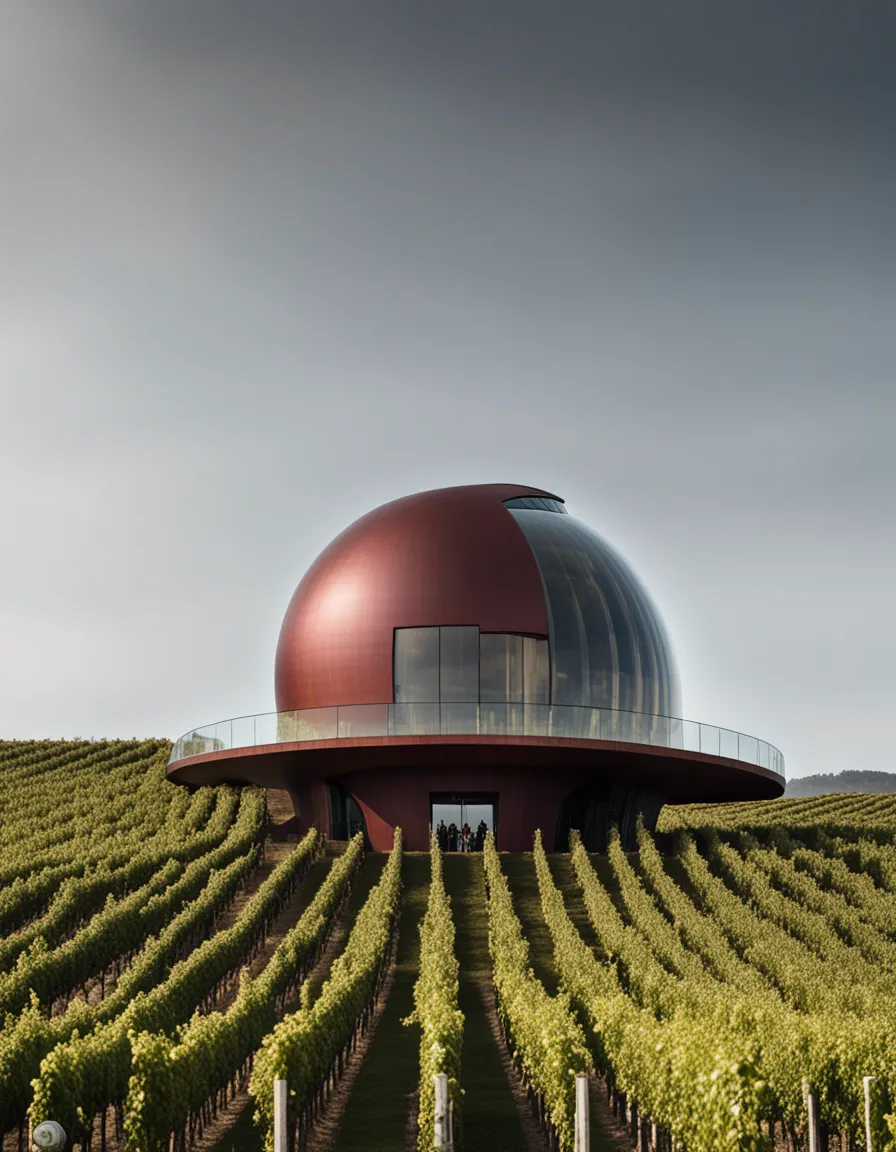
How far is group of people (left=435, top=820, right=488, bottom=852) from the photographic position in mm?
34031

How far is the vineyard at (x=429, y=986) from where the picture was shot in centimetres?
1391

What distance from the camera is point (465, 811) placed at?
34531 mm

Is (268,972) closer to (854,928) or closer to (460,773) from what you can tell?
(854,928)

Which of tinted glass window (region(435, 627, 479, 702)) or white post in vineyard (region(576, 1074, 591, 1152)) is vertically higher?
tinted glass window (region(435, 627, 479, 702))

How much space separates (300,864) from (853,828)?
15.4 m

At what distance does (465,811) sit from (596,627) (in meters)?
5.89

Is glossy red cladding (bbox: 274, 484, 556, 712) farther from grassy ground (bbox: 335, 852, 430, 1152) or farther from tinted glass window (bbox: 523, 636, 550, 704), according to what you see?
grassy ground (bbox: 335, 852, 430, 1152)

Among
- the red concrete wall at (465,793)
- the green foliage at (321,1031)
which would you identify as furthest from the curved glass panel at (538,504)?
the green foliage at (321,1031)

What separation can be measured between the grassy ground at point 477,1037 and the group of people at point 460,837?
7.39ft

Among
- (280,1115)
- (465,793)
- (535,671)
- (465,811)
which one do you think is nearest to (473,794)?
(465,793)

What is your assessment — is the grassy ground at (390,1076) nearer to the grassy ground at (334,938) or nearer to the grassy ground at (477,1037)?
the grassy ground at (477,1037)

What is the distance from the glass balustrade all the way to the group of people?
10.2 feet

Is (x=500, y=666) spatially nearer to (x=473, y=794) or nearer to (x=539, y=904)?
(x=473, y=794)

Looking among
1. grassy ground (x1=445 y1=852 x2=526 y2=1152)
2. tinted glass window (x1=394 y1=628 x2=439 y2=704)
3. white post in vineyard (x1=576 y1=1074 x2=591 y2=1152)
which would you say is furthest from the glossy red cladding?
white post in vineyard (x1=576 y1=1074 x2=591 y2=1152)
